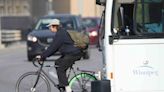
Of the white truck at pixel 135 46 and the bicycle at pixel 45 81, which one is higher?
the white truck at pixel 135 46

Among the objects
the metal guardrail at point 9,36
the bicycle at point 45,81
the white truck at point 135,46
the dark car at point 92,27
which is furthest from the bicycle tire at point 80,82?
the metal guardrail at point 9,36

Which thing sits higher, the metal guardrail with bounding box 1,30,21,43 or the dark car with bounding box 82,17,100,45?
the dark car with bounding box 82,17,100,45

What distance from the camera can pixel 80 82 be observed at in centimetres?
1175

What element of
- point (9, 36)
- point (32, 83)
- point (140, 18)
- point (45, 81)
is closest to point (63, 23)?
point (32, 83)

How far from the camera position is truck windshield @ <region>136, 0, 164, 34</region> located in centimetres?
944

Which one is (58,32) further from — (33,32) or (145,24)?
(33,32)

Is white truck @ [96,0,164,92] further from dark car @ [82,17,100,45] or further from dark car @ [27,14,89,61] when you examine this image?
dark car @ [82,17,100,45]

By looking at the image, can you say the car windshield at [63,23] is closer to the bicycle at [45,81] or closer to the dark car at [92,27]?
the dark car at [92,27]

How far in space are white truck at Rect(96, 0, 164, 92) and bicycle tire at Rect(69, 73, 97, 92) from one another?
220 centimetres

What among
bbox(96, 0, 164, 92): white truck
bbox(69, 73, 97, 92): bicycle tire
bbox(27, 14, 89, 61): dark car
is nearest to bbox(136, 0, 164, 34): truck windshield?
bbox(96, 0, 164, 92): white truck

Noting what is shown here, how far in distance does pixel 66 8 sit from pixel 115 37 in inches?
2179

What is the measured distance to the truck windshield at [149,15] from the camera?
944 centimetres

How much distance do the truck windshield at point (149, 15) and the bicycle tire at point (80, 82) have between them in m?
2.44

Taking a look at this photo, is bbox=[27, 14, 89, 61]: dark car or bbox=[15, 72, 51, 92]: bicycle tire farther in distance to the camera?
bbox=[27, 14, 89, 61]: dark car
